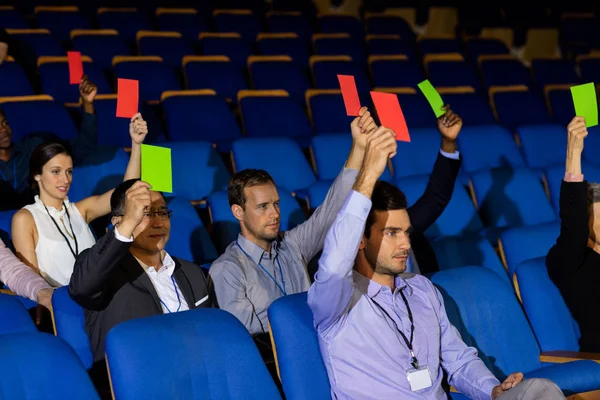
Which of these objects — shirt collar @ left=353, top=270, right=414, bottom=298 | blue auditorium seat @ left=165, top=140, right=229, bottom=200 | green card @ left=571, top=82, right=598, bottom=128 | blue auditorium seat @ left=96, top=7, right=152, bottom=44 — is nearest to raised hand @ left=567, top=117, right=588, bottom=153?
green card @ left=571, top=82, right=598, bottom=128

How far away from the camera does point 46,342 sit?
1.50 m

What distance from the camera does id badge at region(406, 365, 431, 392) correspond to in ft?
5.96

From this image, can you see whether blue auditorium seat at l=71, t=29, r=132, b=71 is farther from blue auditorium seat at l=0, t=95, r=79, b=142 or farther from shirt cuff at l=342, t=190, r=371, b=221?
shirt cuff at l=342, t=190, r=371, b=221

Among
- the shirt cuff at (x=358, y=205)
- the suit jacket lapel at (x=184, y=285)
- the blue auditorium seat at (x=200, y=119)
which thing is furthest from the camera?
the blue auditorium seat at (x=200, y=119)

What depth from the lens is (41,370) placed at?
57.8 inches

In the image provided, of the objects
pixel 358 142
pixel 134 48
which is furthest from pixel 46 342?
pixel 134 48

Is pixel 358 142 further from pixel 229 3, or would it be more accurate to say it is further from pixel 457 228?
pixel 229 3

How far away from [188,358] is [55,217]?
1.10 metres

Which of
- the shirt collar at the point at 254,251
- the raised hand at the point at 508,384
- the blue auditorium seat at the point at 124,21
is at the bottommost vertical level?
the raised hand at the point at 508,384

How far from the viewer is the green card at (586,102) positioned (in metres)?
2.40

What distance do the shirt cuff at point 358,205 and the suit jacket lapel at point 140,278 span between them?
0.59 metres

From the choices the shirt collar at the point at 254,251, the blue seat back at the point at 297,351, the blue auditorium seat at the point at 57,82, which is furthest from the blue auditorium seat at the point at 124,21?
the blue seat back at the point at 297,351

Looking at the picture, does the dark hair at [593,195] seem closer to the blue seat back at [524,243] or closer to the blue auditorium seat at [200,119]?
the blue seat back at [524,243]

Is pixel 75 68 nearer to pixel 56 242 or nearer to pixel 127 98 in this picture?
pixel 127 98
